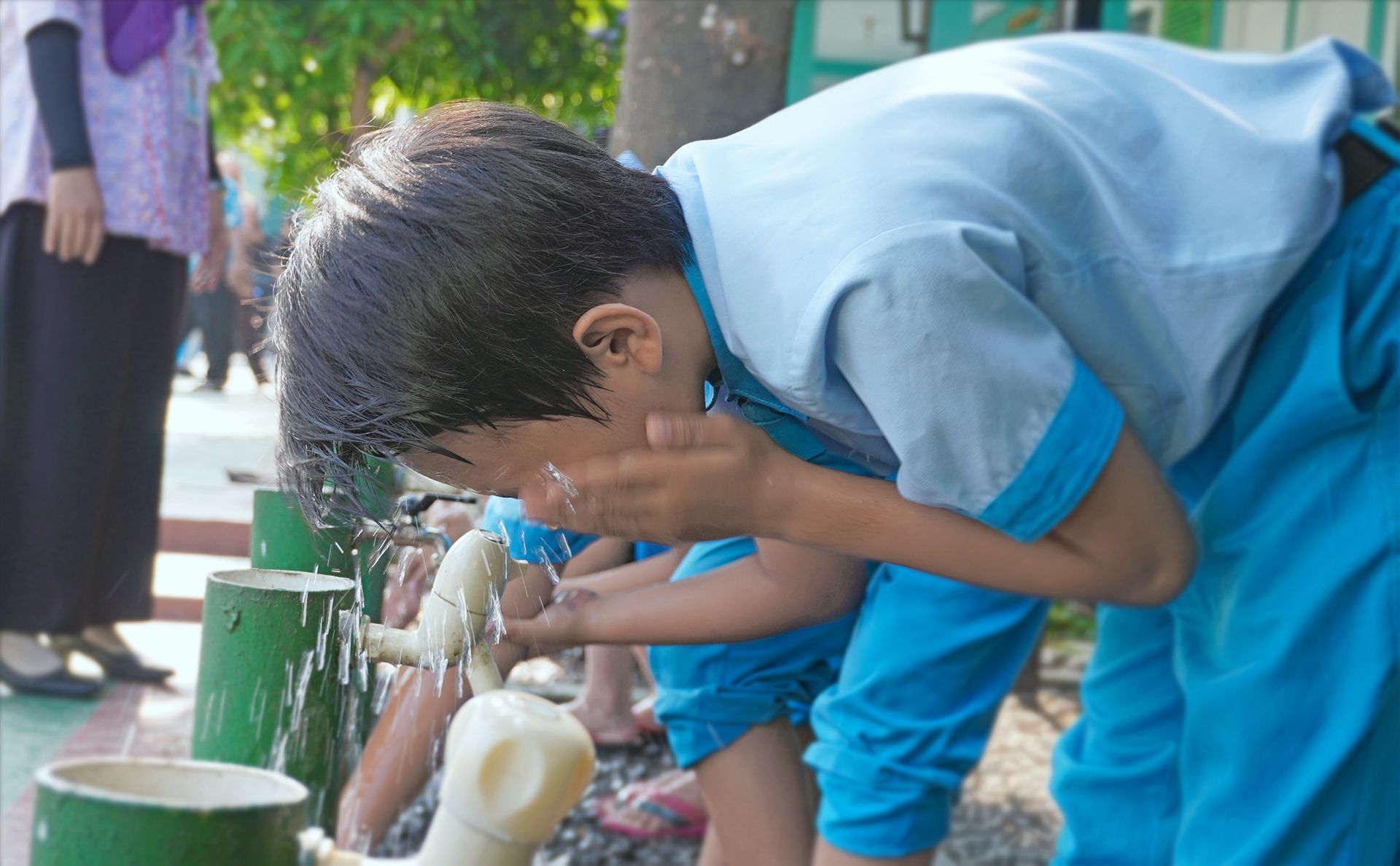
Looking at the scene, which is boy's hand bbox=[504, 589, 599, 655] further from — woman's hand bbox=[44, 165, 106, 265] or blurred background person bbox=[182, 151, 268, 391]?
blurred background person bbox=[182, 151, 268, 391]

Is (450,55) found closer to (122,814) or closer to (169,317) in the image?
(169,317)

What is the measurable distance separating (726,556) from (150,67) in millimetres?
2353

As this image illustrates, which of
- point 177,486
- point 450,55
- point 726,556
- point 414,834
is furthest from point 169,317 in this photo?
point 450,55

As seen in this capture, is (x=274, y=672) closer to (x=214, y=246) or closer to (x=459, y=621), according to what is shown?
(x=459, y=621)

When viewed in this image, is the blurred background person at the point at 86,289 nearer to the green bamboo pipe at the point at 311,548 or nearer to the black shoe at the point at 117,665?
the black shoe at the point at 117,665

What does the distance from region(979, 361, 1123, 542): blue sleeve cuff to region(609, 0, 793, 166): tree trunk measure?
249 centimetres

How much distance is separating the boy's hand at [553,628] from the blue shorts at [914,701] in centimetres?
52

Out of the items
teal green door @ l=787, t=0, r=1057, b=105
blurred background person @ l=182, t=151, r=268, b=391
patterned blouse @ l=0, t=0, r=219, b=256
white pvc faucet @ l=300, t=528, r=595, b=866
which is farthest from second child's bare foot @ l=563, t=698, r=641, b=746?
blurred background person @ l=182, t=151, r=268, b=391

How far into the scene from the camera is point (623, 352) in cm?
143

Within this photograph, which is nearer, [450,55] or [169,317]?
[169,317]

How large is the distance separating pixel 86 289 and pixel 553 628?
8.17 feet

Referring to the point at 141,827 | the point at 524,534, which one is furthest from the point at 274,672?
the point at 141,827

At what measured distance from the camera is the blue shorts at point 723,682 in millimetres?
2270

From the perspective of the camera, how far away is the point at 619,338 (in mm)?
1432
